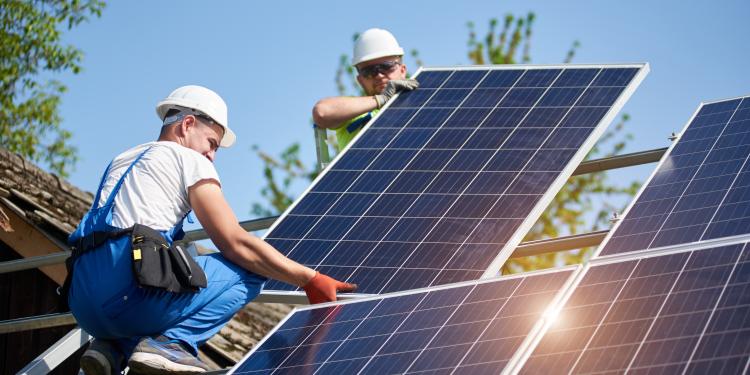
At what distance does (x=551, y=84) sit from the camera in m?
10.8

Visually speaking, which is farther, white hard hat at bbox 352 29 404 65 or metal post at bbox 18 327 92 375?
white hard hat at bbox 352 29 404 65

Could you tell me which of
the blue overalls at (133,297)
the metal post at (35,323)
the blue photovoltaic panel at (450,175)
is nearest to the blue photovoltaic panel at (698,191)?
the blue photovoltaic panel at (450,175)

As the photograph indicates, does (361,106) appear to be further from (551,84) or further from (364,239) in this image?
(364,239)

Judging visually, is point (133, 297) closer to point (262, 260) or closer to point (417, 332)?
point (262, 260)

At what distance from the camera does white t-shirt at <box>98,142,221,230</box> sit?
743 centimetres

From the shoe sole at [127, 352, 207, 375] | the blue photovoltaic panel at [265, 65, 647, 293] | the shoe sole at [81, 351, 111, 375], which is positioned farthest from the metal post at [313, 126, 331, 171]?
the shoe sole at [127, 352, 207, 375]

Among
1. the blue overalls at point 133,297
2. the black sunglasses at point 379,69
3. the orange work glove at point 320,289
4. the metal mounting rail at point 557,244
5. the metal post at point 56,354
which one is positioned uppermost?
the black sunglasses at point 379,69

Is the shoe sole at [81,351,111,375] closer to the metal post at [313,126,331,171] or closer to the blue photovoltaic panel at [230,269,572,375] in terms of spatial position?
the blue photovoltaic panel at [230,269,572,375]

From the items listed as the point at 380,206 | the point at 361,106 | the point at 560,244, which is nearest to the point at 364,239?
the point at 380,206

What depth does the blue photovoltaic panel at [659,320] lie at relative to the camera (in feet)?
18.6

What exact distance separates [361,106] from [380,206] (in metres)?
1.88

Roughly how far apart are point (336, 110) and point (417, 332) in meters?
4.32

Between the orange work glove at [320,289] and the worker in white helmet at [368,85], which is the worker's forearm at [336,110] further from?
the orange work glove at [320,289]

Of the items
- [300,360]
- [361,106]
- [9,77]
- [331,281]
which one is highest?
[9,77]
